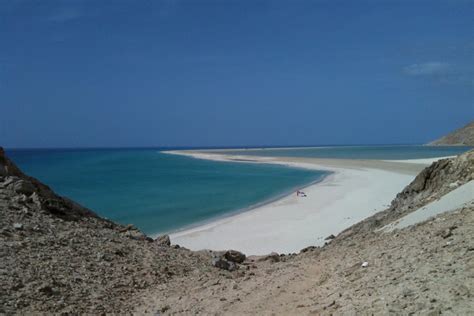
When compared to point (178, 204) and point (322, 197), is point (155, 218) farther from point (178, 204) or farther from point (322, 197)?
point (322, 197)

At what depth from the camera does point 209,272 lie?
28.8 feet

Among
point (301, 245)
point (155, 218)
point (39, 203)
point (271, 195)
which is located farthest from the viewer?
point (271, 195)

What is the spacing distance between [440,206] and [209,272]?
445 centimetres

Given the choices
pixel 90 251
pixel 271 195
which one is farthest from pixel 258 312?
pixel 271 195

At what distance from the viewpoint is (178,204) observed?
31906 mm

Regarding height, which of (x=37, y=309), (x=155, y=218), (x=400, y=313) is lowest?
(x=155, y=218)

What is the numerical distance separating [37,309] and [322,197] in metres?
26.5

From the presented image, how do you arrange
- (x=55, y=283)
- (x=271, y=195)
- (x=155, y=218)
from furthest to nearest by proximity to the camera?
(x=271, y=195)
(x=155, y=218)
(x=55, y=283)

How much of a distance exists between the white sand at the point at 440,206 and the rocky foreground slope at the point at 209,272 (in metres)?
0.50

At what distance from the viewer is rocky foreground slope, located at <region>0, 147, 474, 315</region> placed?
5078 millimetres

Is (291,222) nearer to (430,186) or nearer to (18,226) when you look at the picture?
(430,186)

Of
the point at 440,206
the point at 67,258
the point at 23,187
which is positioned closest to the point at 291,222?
the point at 440,206

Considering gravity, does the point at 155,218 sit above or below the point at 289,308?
below

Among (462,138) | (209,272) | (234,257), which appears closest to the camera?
(209,272)
